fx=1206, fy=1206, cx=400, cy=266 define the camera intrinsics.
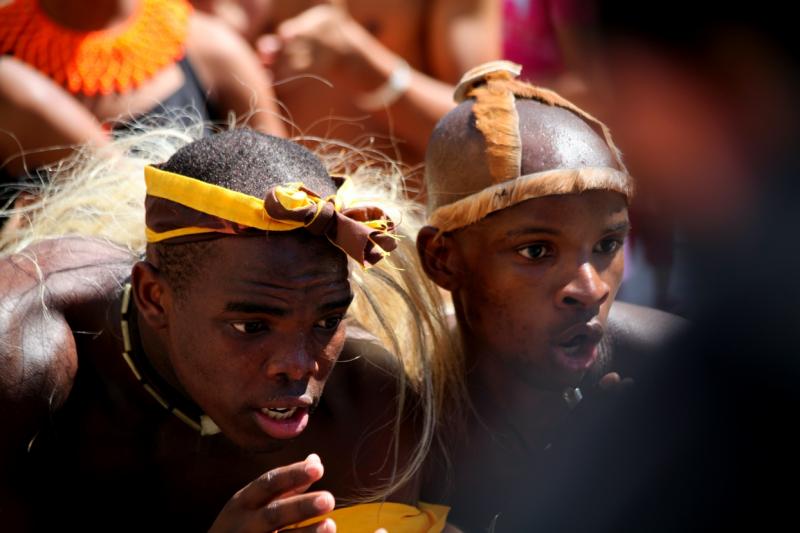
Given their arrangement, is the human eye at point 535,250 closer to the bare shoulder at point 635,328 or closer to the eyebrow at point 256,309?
the bare shoulder at point 635,328

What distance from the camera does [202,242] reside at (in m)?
2.51

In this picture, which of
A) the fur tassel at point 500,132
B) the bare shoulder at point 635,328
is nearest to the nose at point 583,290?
the fur tassel at point 500,132

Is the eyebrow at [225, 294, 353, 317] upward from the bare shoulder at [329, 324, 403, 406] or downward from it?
upward

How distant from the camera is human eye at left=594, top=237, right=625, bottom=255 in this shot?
9.50ft

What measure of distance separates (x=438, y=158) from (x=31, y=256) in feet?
3.37

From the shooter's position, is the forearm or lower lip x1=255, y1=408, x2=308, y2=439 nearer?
lower lip x1=255, y1=408, x2=308, y2=439

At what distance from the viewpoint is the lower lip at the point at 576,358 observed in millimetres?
2863

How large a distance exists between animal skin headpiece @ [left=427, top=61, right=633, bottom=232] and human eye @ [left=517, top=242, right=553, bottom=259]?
11 centimetres

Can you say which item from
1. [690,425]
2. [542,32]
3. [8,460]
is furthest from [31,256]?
[542,32]

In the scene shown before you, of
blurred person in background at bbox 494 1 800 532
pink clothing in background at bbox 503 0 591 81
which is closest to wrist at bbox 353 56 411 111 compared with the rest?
pink clothing in background at bbox 503 0 591 81

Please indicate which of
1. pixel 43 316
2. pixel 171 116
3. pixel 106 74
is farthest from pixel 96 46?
pixel 43 316

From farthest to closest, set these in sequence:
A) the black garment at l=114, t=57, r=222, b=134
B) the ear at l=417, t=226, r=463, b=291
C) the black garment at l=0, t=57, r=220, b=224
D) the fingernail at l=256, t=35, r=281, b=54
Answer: the fingernail at l=256, t=35, r=281, b=54 < the black garment at l=114, t=57, r=222, b=134 < the black garment at l=0, t=57, r=220, b=224 < the ear at l=417, t=226, r=463, b=291

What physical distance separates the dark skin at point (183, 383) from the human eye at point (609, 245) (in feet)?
1.89

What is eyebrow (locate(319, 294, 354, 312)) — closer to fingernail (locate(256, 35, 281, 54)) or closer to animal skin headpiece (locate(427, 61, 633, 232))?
animal skin headpiece (locate(427, 61, 633, 232))
